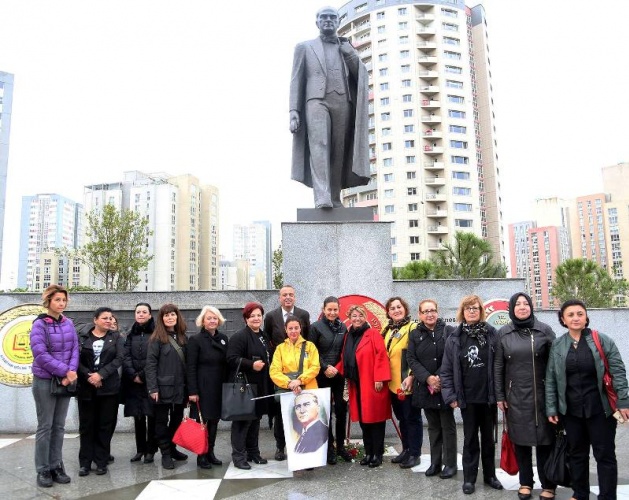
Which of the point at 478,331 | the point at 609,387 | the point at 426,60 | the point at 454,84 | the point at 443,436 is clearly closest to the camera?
the point at 609,387

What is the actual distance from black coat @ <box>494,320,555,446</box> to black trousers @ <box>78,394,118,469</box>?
11.7 feet

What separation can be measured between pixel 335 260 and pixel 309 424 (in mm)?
2330

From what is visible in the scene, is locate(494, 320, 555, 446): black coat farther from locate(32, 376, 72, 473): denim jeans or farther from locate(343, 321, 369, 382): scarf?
locate(32, 376, 72, 473): denim jeans

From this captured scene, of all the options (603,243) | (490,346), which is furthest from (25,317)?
(603,243)

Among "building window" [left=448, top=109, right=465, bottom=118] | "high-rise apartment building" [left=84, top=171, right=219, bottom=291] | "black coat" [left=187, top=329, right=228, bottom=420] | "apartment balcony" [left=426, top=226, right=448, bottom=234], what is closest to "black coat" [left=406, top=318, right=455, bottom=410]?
"black coat" [left=187, top=329, right=228, bottom=420]

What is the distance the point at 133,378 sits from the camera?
16.0 ft

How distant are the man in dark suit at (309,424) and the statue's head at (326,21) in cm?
488

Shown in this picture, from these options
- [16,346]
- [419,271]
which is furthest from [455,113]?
[16,346]

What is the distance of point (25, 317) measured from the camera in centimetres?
660

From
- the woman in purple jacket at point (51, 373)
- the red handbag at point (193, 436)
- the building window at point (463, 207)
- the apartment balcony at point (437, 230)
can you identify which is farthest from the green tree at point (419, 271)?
the building window at point (463, 207)

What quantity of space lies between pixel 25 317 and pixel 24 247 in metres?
89.0

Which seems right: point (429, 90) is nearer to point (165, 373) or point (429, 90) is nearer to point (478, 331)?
point (478, 331)

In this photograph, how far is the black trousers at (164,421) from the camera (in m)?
4.78

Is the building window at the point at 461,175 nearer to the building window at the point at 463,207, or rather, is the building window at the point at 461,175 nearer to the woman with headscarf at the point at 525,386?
the building window at the point at 463,207
